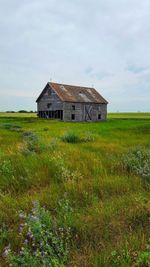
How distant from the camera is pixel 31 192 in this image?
185 inches

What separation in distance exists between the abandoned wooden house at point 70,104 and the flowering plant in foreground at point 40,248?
4202 centimetres

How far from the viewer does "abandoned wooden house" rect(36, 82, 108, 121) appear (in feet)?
151

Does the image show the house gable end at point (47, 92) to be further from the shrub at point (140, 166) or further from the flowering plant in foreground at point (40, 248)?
the flowering plant in foreground at point (40, 248)

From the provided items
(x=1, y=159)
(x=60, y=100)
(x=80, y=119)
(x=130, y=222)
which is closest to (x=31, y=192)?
(x=130, y=222)

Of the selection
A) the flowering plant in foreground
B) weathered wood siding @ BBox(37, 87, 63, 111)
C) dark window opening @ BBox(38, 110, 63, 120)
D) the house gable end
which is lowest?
the flowering plant in foreground

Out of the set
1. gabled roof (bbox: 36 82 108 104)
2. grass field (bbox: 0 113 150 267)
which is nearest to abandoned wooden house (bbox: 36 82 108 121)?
gabled roof (bbox: 36 82 108 104)

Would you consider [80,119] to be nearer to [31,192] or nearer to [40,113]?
[40,113]

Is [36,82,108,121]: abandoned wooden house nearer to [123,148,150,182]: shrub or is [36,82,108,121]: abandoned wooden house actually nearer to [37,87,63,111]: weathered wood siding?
[37,87,63,111]: weathered wood siding

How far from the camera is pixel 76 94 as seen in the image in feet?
163

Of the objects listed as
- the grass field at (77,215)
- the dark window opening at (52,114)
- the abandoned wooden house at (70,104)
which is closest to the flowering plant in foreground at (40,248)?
the grass field at (77,215)

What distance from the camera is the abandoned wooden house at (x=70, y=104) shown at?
1807 inches

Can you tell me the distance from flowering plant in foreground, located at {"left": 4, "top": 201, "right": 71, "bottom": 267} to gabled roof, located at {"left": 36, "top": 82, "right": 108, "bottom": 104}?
42.2 metres

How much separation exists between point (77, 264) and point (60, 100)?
142ft

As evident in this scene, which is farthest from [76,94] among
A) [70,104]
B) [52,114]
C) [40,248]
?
[40,248]
